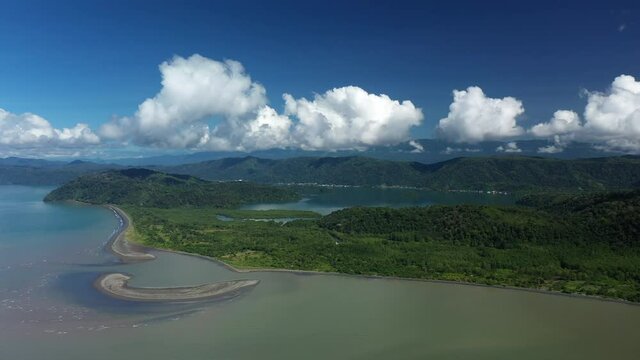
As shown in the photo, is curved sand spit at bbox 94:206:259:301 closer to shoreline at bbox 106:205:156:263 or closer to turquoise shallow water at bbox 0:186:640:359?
turquoise shallow water at bbox 0:186:640:359

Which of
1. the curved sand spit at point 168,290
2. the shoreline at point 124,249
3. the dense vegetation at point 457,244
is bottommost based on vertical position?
the shoreline at point 124,249

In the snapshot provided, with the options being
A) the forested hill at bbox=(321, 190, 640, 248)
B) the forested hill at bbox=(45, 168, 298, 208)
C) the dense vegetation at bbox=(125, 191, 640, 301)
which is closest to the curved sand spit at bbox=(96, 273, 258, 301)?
the dense vegetation at bbox=(125, 191, 640, 301)

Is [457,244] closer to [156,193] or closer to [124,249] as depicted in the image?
[124,249]

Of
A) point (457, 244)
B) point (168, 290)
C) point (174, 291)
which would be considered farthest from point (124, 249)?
point (457, 244)

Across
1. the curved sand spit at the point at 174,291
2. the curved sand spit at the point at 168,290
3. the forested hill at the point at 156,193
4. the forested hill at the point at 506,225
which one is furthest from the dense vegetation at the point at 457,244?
the forested hill at the point at 156,193

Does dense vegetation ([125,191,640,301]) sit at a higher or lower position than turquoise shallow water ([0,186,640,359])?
higher

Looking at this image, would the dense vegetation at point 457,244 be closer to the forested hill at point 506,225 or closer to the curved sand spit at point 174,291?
the forested hill at point 506,225
